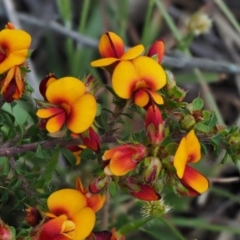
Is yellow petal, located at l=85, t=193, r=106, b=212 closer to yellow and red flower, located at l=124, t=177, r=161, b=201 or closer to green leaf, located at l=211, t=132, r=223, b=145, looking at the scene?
yellow and red flower, located at l=124, t=177, r=161, b=201

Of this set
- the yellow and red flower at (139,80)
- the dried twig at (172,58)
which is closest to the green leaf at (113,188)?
the yellow and red flower at (139,80)

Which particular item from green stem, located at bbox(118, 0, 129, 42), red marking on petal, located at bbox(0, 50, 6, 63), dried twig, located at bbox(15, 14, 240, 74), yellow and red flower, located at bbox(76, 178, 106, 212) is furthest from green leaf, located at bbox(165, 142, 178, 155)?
green stem, located at bbox(118, 0, 129, 42)

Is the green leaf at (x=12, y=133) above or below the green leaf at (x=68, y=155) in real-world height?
above

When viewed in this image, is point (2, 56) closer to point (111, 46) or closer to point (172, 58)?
point (111, 46)

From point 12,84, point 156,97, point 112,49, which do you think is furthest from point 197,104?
point 12,84

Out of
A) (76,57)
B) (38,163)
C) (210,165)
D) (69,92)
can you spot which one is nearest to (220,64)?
(210,165)

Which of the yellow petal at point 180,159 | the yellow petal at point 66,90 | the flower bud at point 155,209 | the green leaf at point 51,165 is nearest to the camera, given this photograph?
the yellow petal at point 180,159

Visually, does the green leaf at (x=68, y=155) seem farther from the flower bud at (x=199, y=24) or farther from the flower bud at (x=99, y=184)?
the flower bud at (x=199, y=24)
